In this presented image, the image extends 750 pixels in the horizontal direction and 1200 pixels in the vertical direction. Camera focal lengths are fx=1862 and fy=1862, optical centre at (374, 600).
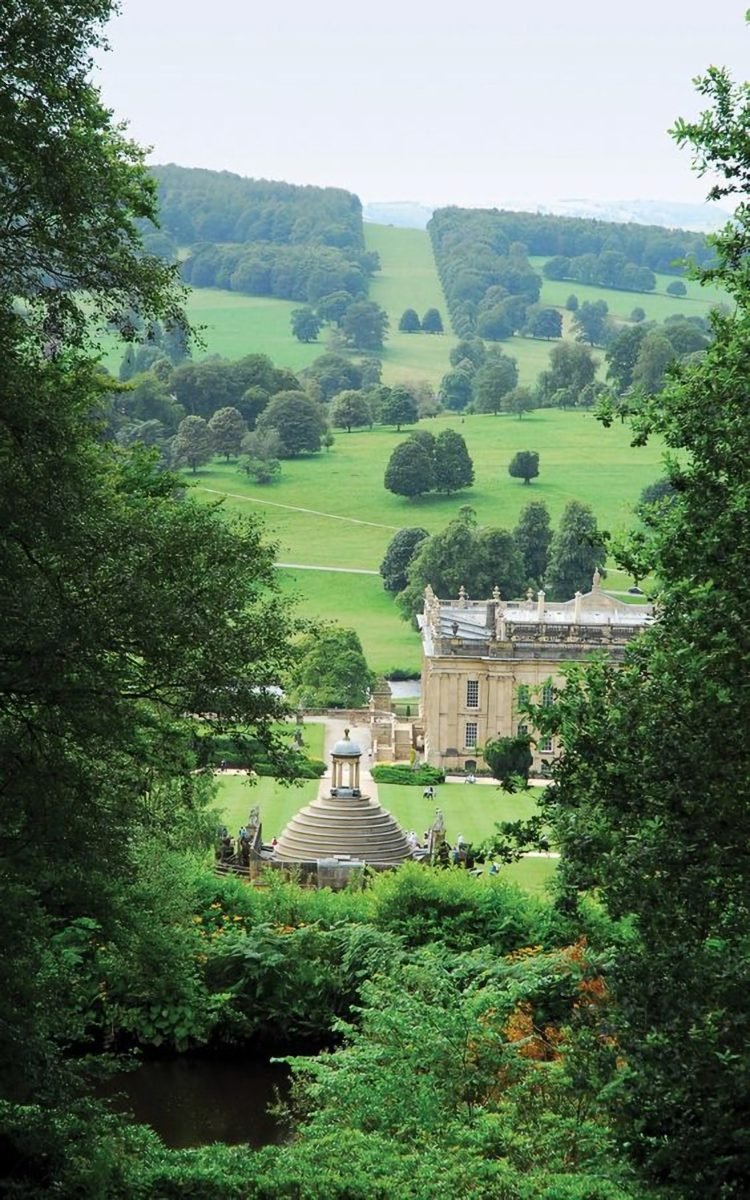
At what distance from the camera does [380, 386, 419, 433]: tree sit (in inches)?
5807

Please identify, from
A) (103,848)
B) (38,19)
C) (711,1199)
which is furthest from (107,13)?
(711,1199)

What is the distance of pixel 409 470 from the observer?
4877 inches

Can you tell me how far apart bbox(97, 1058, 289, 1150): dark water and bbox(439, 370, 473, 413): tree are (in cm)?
14366

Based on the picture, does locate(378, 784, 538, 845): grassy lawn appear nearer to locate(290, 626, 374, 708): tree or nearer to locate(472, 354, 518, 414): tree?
locate(290, 626, 374, 708): tree

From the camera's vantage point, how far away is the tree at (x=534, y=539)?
111000 millimetres

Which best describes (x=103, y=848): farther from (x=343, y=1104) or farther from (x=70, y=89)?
(x=70, y=89)

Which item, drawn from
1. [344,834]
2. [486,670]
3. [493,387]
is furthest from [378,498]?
[344,834]

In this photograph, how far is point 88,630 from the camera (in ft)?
54.3

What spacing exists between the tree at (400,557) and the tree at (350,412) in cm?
4062

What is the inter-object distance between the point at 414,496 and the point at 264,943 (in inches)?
3797

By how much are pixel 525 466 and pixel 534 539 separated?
16512mm

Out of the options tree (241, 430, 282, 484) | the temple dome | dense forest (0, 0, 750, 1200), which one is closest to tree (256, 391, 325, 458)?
tree (241, 430, 282, 484)

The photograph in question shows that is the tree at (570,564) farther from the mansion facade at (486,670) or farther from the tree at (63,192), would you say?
the tree at (63,192)

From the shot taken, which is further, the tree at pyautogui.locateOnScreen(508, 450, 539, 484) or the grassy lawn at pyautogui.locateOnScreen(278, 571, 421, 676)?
the tree at pyautogui.locateOnScreen(508, 450, 539, 484)
